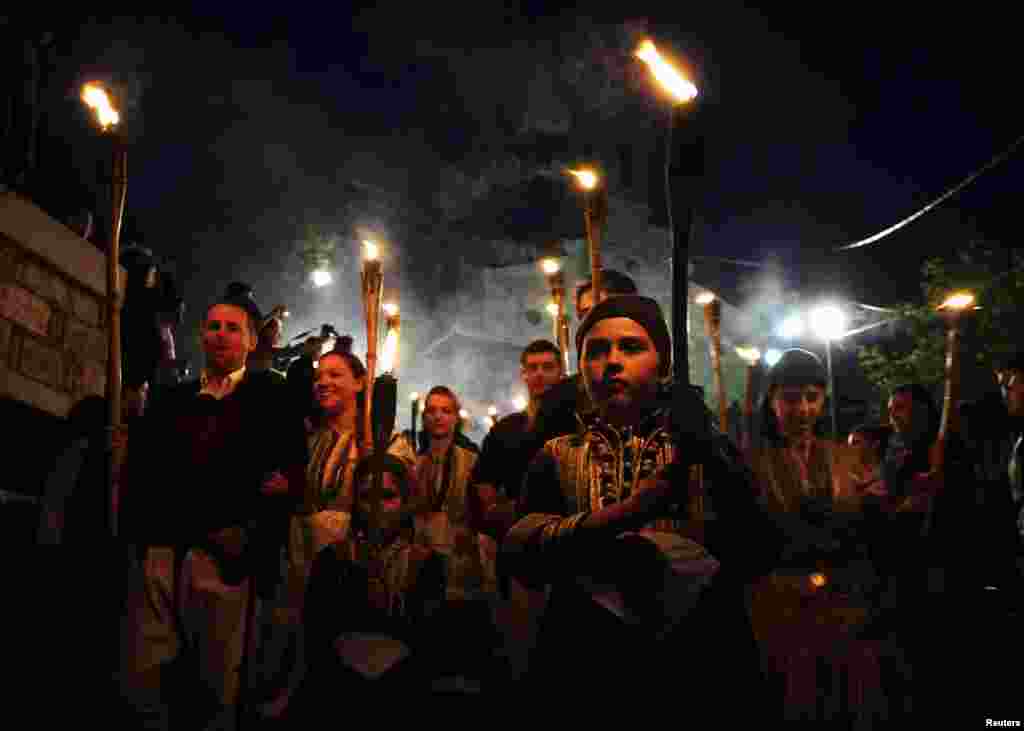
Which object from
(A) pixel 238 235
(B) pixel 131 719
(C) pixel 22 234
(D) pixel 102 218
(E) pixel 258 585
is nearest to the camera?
(B) pixel 131 719

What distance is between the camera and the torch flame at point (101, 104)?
464cm

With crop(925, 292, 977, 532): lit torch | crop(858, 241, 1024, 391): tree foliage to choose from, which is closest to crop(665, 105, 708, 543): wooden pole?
crop(925, 292, 977, 532): lit torch

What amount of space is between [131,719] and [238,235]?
25.6 metres

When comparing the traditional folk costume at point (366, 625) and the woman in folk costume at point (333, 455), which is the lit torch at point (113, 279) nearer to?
the woman in folk costume at point (333, 455)

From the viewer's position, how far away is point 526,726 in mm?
2818

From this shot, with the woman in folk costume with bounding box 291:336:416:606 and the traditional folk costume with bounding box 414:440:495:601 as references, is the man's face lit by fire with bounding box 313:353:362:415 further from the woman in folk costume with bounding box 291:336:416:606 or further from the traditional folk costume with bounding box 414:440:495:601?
the traditional folk costume with bounding box 414:440:495:601

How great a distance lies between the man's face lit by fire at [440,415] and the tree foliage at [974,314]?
518 inches

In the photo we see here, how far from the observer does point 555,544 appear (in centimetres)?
279

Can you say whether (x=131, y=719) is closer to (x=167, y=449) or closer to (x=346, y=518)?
(x=167, y=449)

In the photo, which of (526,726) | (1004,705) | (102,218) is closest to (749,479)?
(526,726)

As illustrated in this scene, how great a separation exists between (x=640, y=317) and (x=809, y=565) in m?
2.51

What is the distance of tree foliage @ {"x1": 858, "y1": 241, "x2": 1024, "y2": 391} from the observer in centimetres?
1794

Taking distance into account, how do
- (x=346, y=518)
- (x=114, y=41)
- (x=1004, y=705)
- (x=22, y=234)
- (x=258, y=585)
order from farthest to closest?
(x=114, y=41)
(x=22, y=234)
(x=346, y=518)
(x=1004, y=705)
(x=258, y=585)

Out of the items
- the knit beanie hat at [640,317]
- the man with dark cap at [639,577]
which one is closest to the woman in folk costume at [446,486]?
the knit beanie hat at [640,317]
